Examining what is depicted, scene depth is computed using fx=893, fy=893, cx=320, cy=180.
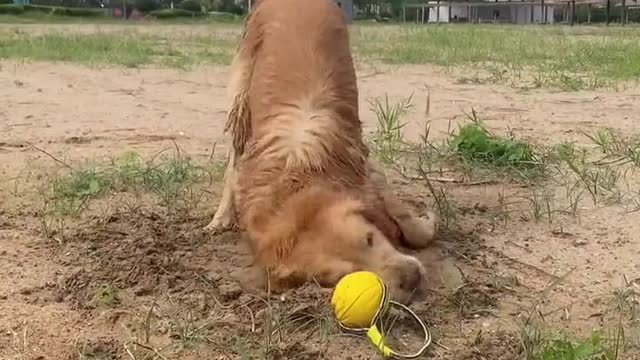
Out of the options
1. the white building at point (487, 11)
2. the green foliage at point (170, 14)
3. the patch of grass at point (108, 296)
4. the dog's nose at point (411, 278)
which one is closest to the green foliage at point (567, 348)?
the dog's nose at point (411, 278)

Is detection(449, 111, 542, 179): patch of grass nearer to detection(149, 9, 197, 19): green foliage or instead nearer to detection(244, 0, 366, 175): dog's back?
detection(244, 0, 366, 175): dog's back

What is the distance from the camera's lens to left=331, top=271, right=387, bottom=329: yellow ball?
269 cm

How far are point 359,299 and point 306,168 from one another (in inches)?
28.1

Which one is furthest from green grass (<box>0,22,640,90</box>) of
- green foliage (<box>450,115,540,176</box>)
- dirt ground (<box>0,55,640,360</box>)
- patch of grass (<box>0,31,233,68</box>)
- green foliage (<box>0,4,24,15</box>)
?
green foliage (<box>0,4,24,15</box>)

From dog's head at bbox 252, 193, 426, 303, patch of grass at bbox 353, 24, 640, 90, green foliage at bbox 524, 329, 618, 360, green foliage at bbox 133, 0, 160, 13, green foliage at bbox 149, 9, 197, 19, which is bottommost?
green foliage at bbox 524, 329, 618, 360

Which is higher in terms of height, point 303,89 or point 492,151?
point 303,89

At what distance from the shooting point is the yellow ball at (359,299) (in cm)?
269

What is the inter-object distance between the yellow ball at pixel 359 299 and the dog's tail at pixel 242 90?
56.6 inches

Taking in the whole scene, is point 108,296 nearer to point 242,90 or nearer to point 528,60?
point 242,90

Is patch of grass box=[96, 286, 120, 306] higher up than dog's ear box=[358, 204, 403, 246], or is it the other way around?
dog's ear box=[358, 204, 403, 246]

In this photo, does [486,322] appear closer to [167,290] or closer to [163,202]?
[167,290]

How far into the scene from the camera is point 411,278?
296 cm

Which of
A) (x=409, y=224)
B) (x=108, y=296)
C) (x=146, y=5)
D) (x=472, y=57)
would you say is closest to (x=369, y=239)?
(x=409, y=224)

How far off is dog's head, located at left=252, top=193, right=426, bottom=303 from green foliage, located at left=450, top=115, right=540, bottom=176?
6.72 ft
